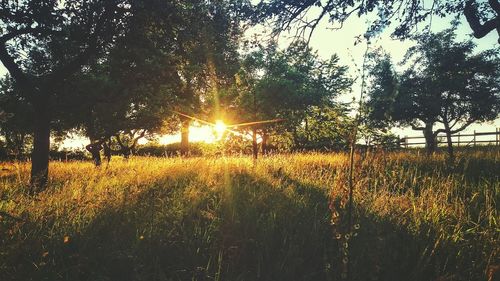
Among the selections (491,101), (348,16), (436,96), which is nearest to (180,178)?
(348,16)

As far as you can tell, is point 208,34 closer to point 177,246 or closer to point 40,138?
point 40,138

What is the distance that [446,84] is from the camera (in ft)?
67.8

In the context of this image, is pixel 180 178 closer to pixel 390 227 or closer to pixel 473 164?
pixel 390 227

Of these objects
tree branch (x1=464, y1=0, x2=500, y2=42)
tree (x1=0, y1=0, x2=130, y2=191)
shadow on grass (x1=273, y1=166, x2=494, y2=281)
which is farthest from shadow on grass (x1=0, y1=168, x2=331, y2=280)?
tree branch (x1=464, y1=0, x2=500, y2=42)

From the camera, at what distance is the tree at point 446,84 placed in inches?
806

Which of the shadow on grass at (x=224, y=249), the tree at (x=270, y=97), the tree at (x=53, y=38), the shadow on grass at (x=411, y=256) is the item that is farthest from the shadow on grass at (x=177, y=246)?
the tree at (x=270, y=97)

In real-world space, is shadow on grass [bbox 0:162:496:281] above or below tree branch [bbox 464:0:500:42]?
below

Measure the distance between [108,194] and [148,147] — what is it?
3801 cm

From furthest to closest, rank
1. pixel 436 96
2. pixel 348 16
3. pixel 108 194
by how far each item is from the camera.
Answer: pixel 436 96 → pixel 348 16 → pixel 108 194

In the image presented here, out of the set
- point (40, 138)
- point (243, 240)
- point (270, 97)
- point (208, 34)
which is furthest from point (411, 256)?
point (270, 97)

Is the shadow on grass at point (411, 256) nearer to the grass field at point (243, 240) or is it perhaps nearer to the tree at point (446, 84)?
the grass field at point (243, 240)

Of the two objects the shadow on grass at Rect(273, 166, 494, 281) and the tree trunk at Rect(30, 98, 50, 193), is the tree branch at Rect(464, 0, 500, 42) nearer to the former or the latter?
the shadow on grass at Rect(273, 166, 494, 281)

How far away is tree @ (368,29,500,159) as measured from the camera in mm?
20484

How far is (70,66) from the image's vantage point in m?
8.82
